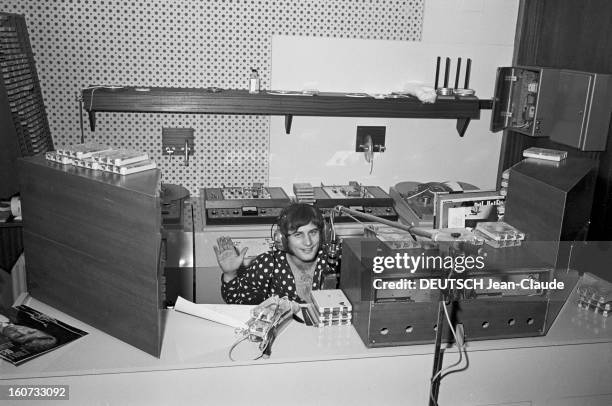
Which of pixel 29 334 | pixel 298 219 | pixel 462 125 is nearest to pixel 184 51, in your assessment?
pixel 298 219

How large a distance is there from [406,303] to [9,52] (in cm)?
246

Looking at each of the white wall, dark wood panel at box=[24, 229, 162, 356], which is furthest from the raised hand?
the white wall

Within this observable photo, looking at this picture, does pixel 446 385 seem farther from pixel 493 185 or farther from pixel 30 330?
pixel 493 185

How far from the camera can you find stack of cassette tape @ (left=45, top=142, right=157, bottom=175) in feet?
6.56

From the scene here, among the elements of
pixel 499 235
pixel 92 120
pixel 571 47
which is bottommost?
pixel 499 235

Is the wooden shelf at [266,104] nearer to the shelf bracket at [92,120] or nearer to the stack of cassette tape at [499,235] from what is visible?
the shelf bracket at [92,120]

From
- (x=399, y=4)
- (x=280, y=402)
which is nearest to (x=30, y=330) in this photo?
(x=280, y=402)

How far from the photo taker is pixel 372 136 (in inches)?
157

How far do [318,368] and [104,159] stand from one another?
101 cm

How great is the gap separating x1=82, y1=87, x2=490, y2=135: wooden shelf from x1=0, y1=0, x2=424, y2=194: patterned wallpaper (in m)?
0.19

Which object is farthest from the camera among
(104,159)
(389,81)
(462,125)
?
(462,125)

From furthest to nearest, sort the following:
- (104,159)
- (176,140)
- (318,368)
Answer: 1. (176,140)
2. (104,159)
3. (318,368)

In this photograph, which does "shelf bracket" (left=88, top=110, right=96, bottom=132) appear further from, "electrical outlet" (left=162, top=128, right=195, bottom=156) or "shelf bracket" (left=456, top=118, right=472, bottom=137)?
"shelf bracket" (left=456, top=118, right=472, bottom=137)

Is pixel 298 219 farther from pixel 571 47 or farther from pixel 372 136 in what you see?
pixel 571 47
